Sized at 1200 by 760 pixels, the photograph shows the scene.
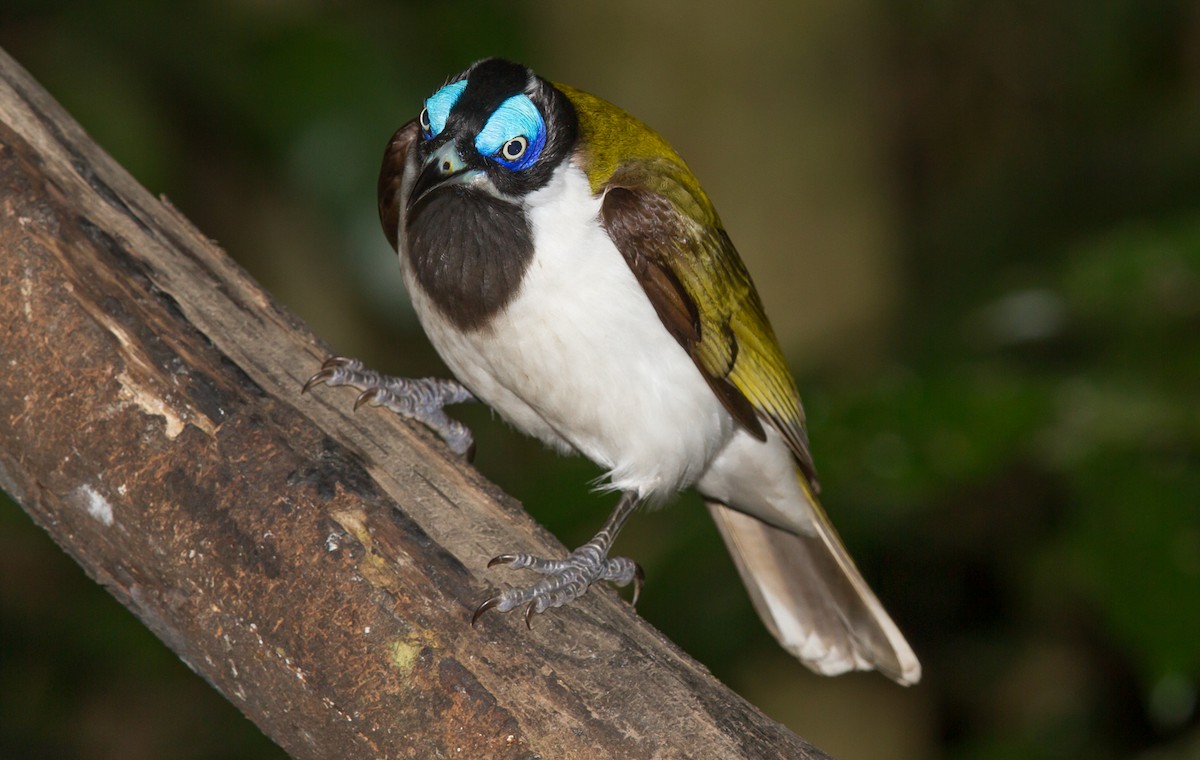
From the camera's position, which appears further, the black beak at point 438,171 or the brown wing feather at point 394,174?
the brown wing feather at point 394,174

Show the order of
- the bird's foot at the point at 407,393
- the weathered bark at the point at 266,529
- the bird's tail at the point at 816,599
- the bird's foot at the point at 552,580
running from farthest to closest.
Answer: the bird's tail at the point at 816,599, the bird's foot at the point at 407,393, the bird's foot at the point at 552,580, the weathered bark at the point at 266,529

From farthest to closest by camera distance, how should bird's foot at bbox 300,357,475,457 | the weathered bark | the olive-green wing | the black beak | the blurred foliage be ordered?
the blurred foliage → the olive-green wing → bird's foot at bbox 300,357,475,457 → the black beak → the weathered bark

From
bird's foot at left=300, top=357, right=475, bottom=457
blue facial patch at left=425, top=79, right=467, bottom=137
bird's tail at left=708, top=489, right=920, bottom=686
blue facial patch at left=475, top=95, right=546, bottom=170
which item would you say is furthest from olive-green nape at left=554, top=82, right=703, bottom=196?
bird's tail at left=708, top=489, right=920, bottom=686

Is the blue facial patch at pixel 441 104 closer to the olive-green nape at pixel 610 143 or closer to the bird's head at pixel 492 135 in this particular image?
the bird's head at pixel 492 135

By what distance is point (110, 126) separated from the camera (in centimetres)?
447

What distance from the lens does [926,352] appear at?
171 inches

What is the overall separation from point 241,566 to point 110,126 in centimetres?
249

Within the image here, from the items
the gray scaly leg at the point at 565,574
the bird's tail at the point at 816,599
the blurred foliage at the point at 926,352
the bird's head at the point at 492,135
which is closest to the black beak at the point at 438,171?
the bird's head at the point at 492,135

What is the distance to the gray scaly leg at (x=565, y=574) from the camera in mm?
2609

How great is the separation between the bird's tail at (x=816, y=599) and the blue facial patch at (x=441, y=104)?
1620 millimetres

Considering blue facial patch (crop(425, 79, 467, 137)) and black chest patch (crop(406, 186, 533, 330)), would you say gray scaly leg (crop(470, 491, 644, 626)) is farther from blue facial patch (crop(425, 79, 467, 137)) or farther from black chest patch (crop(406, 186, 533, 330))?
blue facial patch (crop(425, 79, 467, 137))

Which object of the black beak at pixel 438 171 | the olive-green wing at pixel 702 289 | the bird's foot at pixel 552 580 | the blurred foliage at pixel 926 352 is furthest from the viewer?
the blurred foliage at pixel 926 352

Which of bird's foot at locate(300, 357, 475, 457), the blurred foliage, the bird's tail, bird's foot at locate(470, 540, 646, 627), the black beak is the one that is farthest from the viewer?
Result: the bird's tail

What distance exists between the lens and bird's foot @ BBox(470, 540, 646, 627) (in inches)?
102
